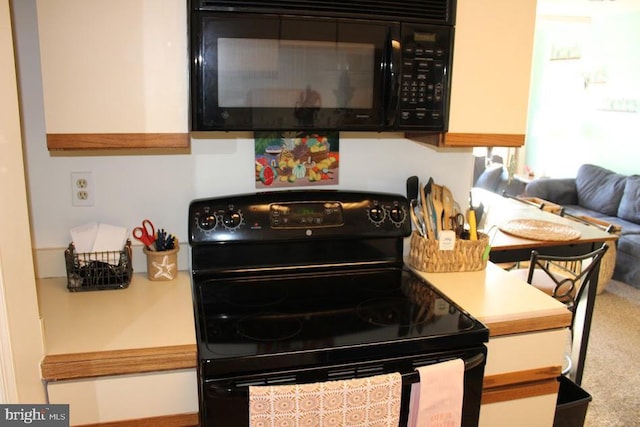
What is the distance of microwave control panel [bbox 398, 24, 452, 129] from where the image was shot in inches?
63.2

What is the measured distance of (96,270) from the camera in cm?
167

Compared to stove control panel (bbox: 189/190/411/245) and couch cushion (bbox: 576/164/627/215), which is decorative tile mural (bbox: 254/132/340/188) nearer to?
stove control panel (bbox: 189/190/411/245)

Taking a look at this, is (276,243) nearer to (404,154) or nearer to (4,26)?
(404,154)

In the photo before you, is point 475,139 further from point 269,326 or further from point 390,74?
point 269,326

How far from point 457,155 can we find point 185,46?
1104 mm

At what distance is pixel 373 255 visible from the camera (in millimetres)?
1896

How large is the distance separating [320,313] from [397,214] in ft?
1.68

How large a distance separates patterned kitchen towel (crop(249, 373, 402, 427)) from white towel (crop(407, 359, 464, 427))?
6 centimetres

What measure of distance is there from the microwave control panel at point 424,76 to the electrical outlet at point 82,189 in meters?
1.02

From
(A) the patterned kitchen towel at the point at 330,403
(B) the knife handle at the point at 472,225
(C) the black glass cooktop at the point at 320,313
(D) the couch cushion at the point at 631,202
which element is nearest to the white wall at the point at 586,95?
(D) the couch cushion at the point at 631,202

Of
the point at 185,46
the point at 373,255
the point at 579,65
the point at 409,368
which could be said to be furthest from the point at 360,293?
the point at 579,65

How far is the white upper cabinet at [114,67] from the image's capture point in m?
1.40

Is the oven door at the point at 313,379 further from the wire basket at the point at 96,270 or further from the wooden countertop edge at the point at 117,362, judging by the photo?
the wire basket at the point at 96,270

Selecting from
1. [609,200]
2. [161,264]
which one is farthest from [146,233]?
[609,200]
